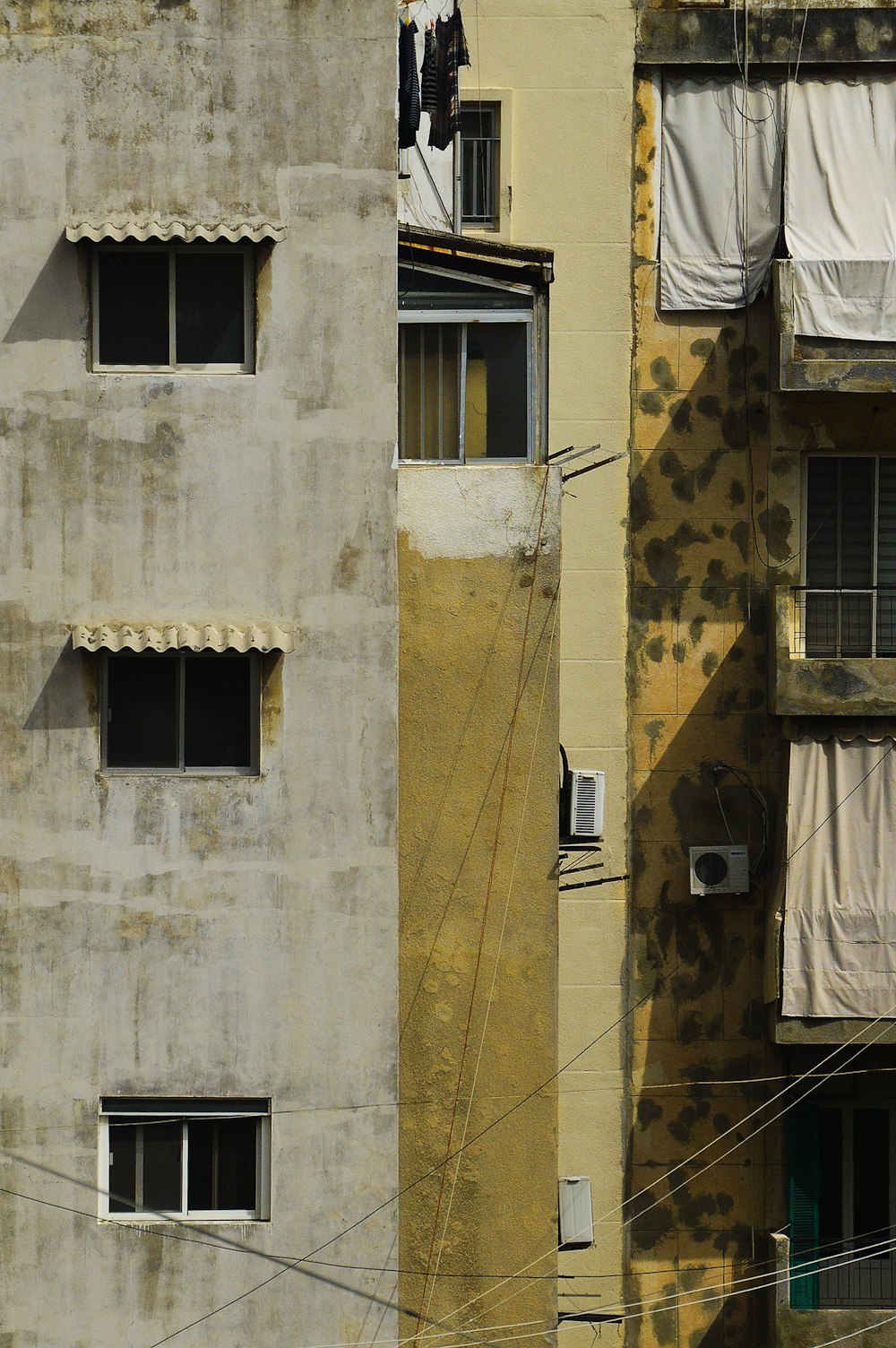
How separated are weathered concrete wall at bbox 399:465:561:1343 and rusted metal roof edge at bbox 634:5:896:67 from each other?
527cm

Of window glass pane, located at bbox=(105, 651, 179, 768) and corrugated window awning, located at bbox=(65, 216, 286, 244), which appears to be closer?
corrugated window awning, located at bbox=(65, 216, 286, 244)

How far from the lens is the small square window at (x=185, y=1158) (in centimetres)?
1084

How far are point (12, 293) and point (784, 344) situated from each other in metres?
6.72

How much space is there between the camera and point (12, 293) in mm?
10867

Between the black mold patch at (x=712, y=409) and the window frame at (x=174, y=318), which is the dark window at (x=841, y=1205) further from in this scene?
the window frame at (x=174, y=318)

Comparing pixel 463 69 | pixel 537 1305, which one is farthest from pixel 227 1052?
pixel 463 69

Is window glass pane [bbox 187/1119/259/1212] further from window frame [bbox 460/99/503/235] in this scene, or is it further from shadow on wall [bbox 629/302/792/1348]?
window frame [bbox 460/99/503/235]

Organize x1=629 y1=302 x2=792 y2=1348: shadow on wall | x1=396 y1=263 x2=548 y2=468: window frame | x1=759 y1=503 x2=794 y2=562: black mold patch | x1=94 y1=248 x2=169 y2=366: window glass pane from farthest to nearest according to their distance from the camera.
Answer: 1. x1=759 y1=503 x2=794 y2=562: black mold patch
2. x1=629 y1=302 x2=792 y2=1348: shadow on wall
3. x1=396 y1=263 x2=548 y2=468: window frame
4. x1=94 y1=248 x2=169 y2=366: window glass pane

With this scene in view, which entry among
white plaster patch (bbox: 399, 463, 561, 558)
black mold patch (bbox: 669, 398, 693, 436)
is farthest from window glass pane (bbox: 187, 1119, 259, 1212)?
black mold patch (bbox: 669, 398, 693, 436)

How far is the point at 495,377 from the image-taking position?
1194 cm

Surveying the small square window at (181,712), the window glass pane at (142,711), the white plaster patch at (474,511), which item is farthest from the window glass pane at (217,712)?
the white plaster patch at (474,511)

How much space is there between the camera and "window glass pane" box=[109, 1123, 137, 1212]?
10.9m

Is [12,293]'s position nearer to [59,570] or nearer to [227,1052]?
[59,570]

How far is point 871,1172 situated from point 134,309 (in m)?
10.2
